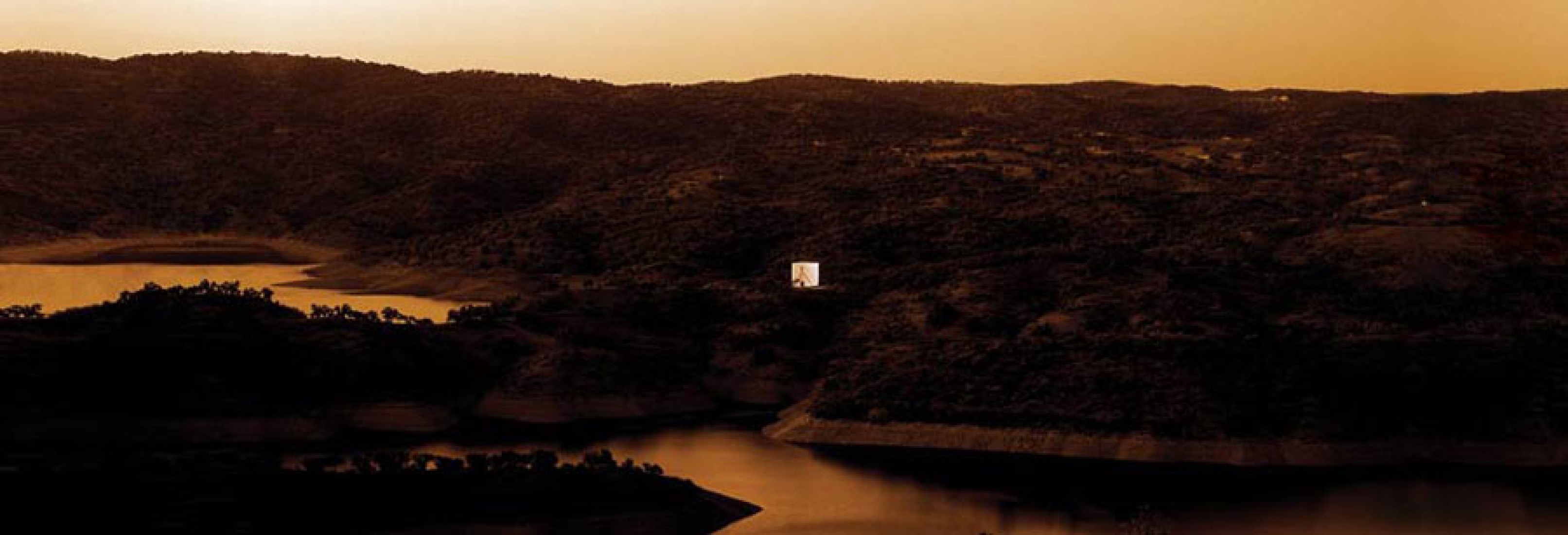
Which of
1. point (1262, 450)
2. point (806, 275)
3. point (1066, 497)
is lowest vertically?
point (1066, 497)

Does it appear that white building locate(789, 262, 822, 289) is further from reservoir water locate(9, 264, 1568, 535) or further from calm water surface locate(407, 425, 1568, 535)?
calm water surface locate(407, 425, 1568, 535)

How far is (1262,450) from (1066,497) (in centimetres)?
1675

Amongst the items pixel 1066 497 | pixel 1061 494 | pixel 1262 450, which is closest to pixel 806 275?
pixel 1262 450

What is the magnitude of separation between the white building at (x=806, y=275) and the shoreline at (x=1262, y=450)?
202ft

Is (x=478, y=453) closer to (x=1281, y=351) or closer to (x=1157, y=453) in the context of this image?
(x=1157, y=453)

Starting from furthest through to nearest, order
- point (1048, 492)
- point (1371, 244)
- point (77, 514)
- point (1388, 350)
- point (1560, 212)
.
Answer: point (1560, 212) < point (1371, 244) < point (1388, 350) < point (1048, 492) < point (77, 514)

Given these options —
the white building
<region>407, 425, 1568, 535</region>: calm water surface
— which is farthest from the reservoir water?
the white building

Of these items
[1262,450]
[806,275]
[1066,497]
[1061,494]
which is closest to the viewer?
[1066,497]

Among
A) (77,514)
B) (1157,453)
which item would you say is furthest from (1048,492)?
(77,514)

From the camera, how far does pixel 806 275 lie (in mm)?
185125

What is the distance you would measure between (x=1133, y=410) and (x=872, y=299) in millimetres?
51767

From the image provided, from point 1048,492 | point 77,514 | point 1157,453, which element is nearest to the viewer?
point 77,514

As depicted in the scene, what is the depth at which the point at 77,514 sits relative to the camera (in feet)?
279

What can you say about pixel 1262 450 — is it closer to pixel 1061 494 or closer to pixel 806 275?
pixel 1061 494
